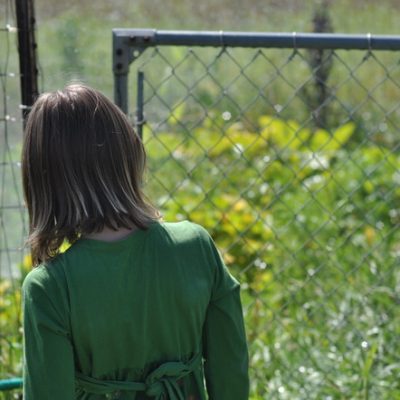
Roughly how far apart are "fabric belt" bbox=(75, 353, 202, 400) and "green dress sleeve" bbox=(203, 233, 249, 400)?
10 cm

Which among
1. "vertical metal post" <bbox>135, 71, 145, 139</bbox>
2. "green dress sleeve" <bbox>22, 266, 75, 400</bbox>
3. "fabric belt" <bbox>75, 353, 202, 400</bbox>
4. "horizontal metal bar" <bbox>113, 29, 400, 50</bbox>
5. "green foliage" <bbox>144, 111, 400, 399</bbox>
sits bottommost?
"green foliage" <bbox>144, 111, 400, 399</bbox>

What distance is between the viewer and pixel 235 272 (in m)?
3.97

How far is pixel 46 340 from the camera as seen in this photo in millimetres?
1751

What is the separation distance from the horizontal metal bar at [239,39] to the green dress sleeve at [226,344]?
80 centimetres

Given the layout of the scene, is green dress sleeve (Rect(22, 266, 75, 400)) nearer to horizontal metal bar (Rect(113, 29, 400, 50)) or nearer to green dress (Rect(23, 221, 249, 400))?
green dress (Rect(23, 221, 249, 400))

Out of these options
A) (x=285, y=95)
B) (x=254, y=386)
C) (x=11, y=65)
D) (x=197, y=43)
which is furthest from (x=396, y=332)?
(x=285, y=95)

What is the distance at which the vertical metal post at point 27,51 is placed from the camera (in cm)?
253

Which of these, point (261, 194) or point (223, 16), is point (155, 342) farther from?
point (223, 16)

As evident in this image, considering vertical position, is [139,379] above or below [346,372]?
above

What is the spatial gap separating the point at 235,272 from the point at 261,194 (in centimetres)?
68

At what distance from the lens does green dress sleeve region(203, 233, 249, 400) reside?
194 cm

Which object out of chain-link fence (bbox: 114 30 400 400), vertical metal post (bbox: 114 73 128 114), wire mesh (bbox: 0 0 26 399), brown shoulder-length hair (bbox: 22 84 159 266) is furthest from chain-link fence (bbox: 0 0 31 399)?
brown shoulder-length hair (bbox: 22 84 159 266)

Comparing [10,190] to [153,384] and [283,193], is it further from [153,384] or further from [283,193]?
[283,193]

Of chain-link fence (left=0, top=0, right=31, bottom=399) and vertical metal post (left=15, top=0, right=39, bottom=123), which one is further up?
vertical metal post (left=15, top=0, right=39, bottom=123)
